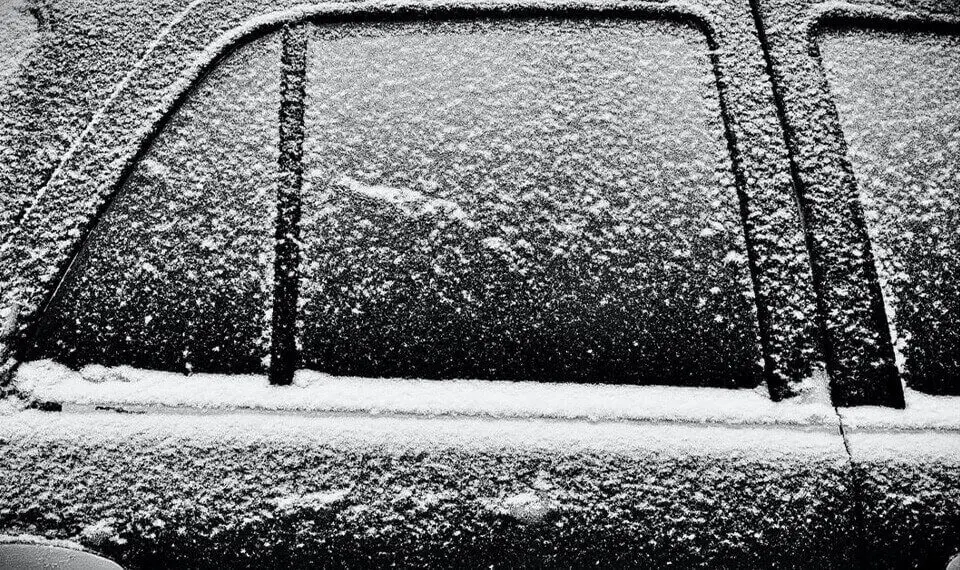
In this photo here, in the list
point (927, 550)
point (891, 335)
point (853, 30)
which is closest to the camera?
point (927, 550)

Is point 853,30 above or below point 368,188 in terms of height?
above

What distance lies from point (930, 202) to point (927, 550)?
60 cm

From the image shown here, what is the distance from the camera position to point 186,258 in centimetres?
91

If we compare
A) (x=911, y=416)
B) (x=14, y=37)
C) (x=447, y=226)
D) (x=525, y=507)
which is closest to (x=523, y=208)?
(x=447, y=226)

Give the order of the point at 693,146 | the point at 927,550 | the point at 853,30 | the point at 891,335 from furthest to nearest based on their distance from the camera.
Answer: the point at 853,30
the point at 693,146
the point at 891,335
the point at 927,550

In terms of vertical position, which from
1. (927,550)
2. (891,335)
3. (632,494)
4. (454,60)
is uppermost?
(454,60)

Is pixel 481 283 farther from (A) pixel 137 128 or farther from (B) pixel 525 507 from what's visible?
(A) pixel 137 128

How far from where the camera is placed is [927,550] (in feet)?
2.57

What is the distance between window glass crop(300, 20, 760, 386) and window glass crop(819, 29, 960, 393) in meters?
0.26

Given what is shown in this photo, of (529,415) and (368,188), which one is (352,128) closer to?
(368,188)

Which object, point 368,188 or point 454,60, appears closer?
point 368,188

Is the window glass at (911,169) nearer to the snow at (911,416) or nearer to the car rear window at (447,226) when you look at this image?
the snow at (911,416)

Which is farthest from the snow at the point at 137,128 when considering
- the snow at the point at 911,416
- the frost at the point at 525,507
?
the frost at the point at 525,507

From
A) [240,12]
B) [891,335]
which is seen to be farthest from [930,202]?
[240,12]
